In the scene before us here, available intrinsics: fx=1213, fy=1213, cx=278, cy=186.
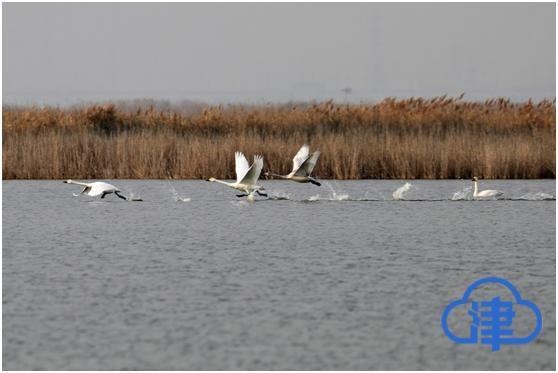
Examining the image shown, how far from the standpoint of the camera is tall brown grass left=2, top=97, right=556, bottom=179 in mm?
18578

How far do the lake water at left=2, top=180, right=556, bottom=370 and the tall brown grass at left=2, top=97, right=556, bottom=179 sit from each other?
3582 mm

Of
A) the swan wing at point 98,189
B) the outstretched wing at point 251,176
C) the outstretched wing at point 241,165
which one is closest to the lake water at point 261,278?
the swan wing at point 98,189

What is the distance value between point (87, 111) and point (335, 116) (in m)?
4.54

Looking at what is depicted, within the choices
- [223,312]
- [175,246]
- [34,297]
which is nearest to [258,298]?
[223,312]

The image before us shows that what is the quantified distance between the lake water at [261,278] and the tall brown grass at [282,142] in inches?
141

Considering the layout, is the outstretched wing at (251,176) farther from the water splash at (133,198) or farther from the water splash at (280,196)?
the water splash at (133,198)

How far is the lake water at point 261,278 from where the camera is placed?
5691 millimetres

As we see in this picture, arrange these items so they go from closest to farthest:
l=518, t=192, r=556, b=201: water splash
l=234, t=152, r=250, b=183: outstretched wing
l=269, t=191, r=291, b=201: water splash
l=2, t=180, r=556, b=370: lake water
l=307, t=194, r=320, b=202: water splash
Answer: l=2, t=180, r=556, b=370: lake water → l=234, t=152, r=250, b=183: outstretched wing → l=518, t=192, r=556, b=201: water splash → l=307, t=194, r=320, b=202: water splash → l=269, t=191, r=291, b=201: water splash

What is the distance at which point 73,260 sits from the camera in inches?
357

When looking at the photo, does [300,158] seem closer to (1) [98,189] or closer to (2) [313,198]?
(2) [313,198]

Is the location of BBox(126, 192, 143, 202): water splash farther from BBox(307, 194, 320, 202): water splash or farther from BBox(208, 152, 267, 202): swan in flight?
BBox(307, 194, 320, 202): water splash

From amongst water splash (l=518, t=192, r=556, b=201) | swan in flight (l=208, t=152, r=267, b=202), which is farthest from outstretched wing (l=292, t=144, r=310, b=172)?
water splash (l=518, t=192, r=556, b=201)

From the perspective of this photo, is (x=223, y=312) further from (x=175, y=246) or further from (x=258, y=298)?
(x=175, y=246)

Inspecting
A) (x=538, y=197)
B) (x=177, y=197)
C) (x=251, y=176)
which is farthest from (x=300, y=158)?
(x=538, y=197)
